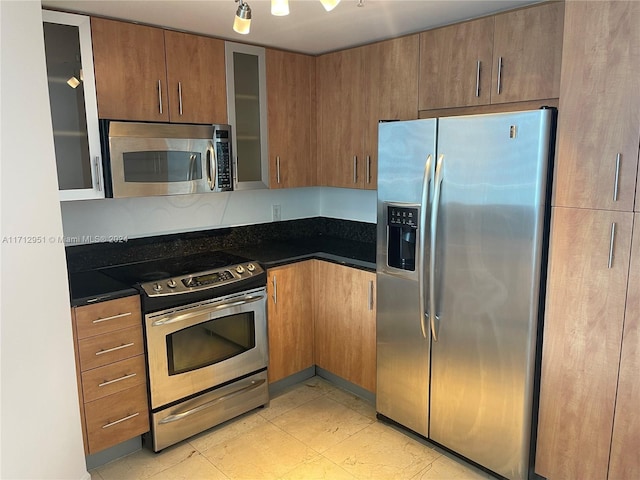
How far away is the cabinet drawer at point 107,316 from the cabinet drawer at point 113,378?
188 mm

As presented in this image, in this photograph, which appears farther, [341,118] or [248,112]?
[341,118]

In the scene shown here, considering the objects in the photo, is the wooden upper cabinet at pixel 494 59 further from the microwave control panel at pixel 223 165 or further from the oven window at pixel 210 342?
the oven window at pixel 210 342

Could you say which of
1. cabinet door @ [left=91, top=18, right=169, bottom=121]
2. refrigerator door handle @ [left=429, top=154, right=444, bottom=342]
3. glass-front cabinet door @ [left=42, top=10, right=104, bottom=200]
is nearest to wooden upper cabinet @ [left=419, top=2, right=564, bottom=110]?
refrigerator door handle @ [left=429, top=154, right=444, bottom=342]

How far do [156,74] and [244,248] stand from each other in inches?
51.0

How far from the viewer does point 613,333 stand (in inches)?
74.8

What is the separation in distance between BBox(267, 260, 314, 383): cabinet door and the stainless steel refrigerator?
0.63 meters

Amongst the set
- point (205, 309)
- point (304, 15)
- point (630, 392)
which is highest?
point (304, 15)

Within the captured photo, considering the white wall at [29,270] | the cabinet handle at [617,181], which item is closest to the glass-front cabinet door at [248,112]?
the white wall at [29,270]

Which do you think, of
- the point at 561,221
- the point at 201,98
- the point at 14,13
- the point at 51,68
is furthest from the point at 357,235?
the point at 14,13

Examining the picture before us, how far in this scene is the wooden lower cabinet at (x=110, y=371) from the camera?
2.25 metres

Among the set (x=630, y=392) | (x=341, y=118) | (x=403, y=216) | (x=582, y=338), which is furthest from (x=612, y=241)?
(x=341, y=118)

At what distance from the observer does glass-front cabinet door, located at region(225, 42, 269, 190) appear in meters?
2.92

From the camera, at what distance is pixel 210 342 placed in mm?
2709

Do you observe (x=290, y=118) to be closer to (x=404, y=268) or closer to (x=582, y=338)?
(x=404, y=268)
